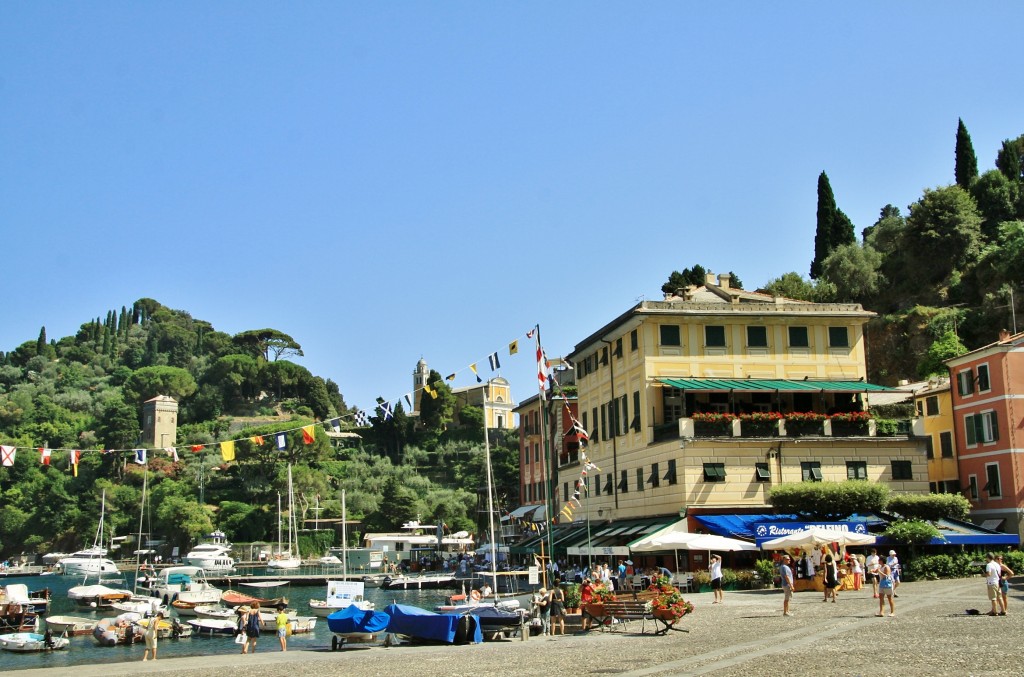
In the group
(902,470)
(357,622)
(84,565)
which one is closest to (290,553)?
(84,565)

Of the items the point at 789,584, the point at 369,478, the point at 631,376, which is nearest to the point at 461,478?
the point at 369,478

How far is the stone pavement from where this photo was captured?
18500 millimetres

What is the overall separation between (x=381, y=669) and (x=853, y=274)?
242 ft

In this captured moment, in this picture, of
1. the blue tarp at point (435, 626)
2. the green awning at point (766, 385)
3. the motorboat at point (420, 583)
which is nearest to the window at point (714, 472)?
the green awning at point (766, 385)

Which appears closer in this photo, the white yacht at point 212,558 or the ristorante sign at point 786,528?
the ristorante sign at point 786,528

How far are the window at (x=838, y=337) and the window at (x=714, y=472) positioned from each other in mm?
9999

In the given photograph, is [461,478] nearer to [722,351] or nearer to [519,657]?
[722,351]

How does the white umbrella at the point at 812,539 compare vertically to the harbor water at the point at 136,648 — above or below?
above

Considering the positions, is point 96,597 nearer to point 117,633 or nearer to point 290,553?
point 117,633

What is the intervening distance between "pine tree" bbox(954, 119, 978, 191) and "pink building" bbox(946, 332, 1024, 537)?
5077cm

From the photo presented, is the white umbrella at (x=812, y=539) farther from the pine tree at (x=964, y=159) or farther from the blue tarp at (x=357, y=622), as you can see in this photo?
the pine tree at (x=964, y=159)

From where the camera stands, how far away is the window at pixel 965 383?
4894cm

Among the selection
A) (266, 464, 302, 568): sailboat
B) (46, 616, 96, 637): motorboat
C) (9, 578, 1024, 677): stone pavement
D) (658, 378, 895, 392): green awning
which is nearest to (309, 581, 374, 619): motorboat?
(46, 616, 96, 637): motorboat

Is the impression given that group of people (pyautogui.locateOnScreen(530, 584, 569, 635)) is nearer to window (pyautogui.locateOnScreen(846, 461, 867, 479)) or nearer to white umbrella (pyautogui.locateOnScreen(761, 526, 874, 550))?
white umbrella (pyautogui.locateOnScreen(761, 526, 874, 550))
